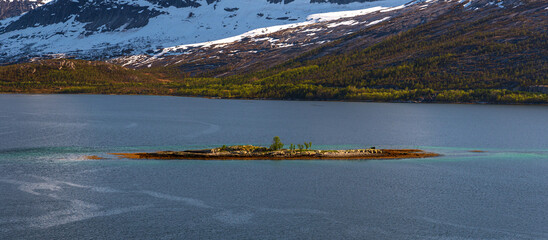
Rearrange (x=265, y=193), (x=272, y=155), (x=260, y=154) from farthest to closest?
(x=272, y=155) → (x=260, y=154) → (x=265, y=193)

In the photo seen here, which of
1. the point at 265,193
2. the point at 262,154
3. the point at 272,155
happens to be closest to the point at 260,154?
the point at 262,154

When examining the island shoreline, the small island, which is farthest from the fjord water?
the small island

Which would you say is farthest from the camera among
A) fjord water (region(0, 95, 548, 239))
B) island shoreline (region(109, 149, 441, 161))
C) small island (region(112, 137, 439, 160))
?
small island (region(112, 137, 439, 160))

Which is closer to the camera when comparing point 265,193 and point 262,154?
point 265,193

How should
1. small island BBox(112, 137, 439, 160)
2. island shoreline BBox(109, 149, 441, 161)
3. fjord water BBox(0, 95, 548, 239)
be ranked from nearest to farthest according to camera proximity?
fjord water BBox(0, 95, 548, 239), island shoreline BBox(109, 149, 441, 161), small island BBox(112, 137, 439, 160)

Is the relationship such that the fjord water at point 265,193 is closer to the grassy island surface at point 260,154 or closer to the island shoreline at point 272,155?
the island shoreline at point 272,155

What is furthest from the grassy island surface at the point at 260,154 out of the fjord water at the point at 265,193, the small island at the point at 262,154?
the fjord water at the point at 265,193

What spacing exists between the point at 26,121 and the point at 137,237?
3913 inches

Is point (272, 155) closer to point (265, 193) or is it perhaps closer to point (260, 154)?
point (260, 154)

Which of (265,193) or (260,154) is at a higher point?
(260,154)

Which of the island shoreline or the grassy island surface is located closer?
the island shoreline

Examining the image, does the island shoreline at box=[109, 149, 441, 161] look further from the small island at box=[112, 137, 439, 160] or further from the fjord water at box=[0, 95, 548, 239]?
the fjord water at box=[0, 95, 548, 239]

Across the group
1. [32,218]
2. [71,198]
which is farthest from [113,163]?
[32,218]

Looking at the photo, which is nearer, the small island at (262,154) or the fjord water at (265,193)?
the fjord water at (265,193)
